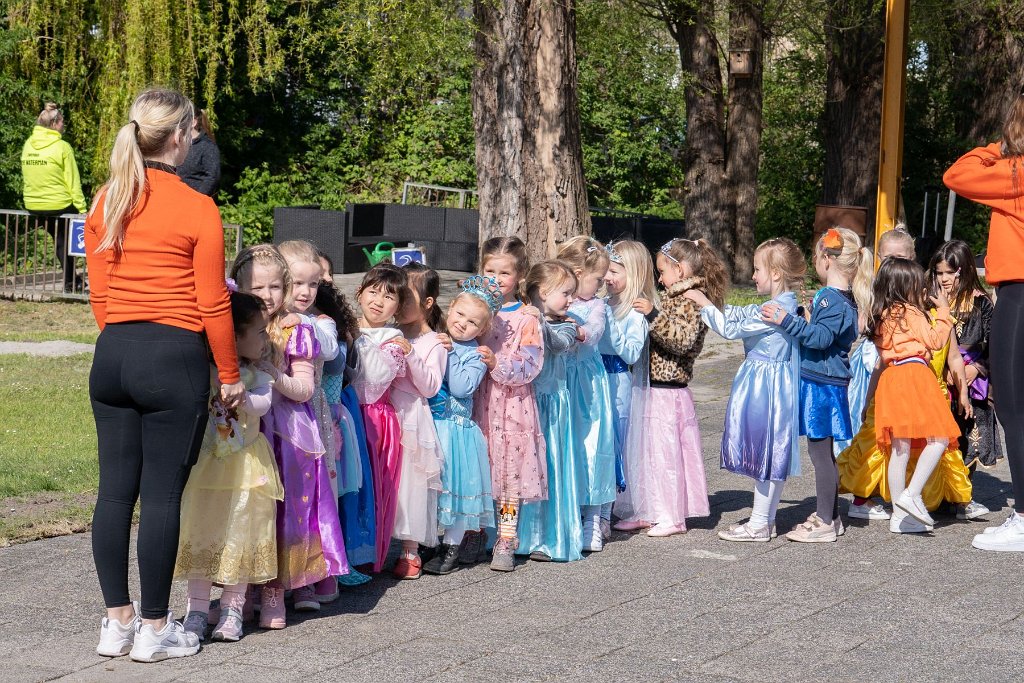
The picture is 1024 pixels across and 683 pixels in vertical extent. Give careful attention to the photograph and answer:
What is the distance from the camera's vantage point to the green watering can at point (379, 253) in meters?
15.1

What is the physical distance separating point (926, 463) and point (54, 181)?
1136 cm

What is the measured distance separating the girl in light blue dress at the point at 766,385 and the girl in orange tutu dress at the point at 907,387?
0.48 metres

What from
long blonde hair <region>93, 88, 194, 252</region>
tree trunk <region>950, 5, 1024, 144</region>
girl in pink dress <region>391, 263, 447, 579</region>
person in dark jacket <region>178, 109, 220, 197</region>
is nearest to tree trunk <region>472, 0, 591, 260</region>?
person in dark jacket <region>178, 109, 220, 197</region>

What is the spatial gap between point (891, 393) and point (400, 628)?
2.79 metres

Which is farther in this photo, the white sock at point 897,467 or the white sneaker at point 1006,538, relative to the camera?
the white sock at point 897,467

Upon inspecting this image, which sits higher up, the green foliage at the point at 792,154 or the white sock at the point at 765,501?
the green foliage at the point at 792,154

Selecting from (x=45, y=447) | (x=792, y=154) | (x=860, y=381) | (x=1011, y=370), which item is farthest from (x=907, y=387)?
(x=792, y=154)

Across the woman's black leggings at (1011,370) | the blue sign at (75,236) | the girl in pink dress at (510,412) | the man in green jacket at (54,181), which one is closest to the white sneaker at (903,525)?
the woman's black leggings at (1011,370)

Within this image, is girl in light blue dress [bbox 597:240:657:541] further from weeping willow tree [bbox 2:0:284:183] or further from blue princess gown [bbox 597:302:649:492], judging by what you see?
weeping willow tree [bbox 2:0:284:183]

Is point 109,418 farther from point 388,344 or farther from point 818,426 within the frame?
point 818,426

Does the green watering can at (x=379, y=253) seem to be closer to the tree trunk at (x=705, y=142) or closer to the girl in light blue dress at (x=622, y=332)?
the tree trunk at (x=705, y=142)

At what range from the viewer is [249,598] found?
16.4 ft

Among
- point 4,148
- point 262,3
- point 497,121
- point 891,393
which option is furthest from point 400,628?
point 4,148

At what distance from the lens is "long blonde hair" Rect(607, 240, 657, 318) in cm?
630
